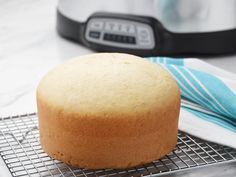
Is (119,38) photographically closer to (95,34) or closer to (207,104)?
(95,34)

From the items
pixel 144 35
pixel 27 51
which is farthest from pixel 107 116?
pixel 27 51

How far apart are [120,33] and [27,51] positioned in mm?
183

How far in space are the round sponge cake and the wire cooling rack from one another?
0.01m

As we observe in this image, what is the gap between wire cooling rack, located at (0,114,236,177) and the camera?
2.24 ft

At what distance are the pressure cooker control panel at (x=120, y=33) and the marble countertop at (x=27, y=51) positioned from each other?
0.05 meters

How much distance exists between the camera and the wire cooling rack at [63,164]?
0.68 m

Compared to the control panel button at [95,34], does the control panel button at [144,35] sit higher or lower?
higher

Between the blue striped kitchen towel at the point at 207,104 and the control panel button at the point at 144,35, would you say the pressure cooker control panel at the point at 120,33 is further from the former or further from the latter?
the blue striped kitchen towel at the point at 207,104

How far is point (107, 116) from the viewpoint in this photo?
65 cm

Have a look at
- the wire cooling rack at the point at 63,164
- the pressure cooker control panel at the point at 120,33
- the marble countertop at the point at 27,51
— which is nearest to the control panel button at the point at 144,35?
the pressure cooker control panel at the point at 120,33

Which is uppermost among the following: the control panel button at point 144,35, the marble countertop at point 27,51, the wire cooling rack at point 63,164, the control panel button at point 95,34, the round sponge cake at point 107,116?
the round sponge cake at point 107,116

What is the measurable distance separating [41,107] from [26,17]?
0.63 meters

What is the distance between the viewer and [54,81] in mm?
703

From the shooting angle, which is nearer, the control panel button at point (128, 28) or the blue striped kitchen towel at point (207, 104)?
the blue striped kitchen towel at point (207, 104)
